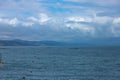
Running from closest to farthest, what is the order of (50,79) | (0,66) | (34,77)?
(50,79) < (34,77) < (0,66)

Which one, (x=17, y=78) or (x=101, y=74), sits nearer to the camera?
(x=17, y=78)

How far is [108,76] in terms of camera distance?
8862 centimetres

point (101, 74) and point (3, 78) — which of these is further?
point (101, 74)

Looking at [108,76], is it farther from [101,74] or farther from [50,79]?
[50,79]

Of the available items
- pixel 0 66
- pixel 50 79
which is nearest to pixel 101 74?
pixel 50 79

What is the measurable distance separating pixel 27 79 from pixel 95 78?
1863cm

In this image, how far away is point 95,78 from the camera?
84.8m

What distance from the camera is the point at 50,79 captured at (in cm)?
8231

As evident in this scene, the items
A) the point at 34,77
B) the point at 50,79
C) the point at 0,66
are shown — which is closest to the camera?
the point at 50,79

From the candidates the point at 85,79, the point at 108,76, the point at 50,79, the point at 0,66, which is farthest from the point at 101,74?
the point at 0,66

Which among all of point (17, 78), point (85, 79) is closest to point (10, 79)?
point (17, 78)

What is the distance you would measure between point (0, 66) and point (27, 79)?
112 ft

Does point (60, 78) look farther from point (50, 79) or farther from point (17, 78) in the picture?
point (17, 78)

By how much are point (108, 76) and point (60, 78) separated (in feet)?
47.7
